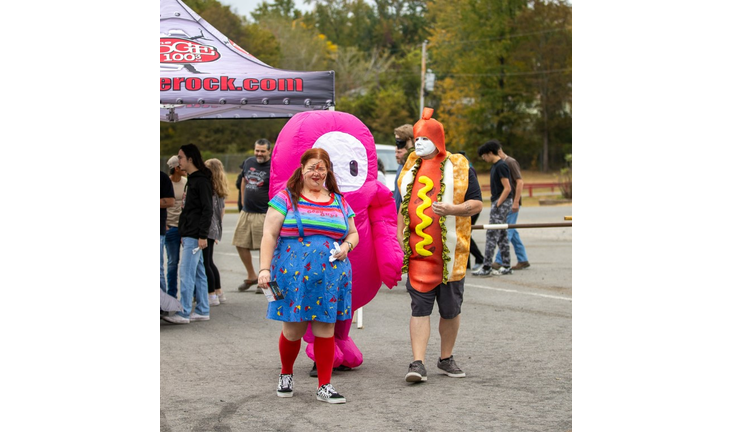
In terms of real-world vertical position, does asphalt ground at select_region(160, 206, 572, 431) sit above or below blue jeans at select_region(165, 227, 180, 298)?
below

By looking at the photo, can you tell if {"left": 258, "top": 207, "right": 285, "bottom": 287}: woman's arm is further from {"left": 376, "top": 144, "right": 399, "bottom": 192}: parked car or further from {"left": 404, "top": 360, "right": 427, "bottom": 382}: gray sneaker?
{"left": 376, "top": 144, "right": 399, "bottom": 192}: parked car

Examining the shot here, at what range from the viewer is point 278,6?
89250 millimetres

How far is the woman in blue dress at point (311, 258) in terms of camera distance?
17.4ft

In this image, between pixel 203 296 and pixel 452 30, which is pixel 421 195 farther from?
pixel 452 30

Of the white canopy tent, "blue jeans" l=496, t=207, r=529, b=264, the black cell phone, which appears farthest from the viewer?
"blue jeans" l=496, t=207, r=529, b=264

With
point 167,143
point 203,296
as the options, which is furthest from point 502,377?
point 167,143

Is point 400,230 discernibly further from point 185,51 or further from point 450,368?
point 185,51

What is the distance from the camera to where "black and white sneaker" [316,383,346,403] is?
5402 mm

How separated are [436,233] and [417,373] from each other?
0.98 meters

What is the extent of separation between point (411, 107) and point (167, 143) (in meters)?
20.3

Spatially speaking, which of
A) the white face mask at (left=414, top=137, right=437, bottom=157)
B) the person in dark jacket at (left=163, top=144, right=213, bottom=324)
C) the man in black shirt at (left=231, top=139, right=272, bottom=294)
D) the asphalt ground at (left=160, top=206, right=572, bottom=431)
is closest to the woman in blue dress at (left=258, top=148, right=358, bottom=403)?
the asphalt ground at (left=160, top=206, right=572, bottom=431)

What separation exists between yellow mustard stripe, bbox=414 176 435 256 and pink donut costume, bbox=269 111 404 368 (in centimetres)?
20

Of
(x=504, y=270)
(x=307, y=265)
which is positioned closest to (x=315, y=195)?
(x=307, y=265)

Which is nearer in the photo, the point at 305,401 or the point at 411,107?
the point at 305,401
